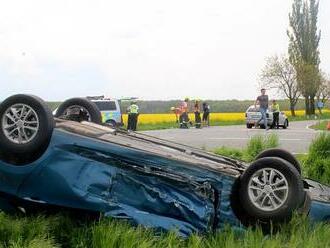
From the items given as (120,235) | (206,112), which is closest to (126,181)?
(120,235)

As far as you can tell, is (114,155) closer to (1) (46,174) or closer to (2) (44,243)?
(1) (46,174)

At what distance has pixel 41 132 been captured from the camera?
446 cm

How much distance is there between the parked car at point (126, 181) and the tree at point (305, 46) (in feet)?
210

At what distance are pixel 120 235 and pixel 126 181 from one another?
0.49 m

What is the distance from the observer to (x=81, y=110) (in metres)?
5.96

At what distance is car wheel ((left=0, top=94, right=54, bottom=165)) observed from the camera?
445cm

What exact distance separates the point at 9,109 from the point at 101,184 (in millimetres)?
868

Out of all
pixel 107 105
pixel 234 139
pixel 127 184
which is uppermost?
pixel 107 105

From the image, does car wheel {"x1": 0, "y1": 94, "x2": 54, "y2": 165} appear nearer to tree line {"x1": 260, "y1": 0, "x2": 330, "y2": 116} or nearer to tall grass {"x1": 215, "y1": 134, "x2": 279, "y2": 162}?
tall grass {"x1": 215, "y1": 134, "x2": 279, "y2": 162}

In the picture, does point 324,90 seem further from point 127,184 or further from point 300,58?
point 127,184

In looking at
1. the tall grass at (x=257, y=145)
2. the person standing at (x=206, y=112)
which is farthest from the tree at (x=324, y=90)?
the tall grass at (x=257, y=145)

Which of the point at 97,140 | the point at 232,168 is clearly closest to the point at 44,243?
the point at 97,140

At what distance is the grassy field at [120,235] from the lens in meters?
4.12

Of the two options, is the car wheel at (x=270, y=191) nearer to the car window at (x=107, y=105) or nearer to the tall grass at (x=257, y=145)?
the tall grass at (x=257, y=145)
